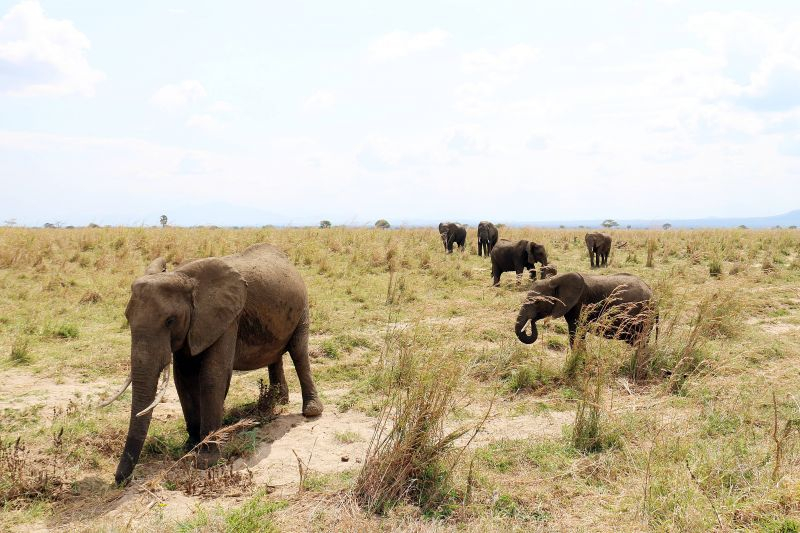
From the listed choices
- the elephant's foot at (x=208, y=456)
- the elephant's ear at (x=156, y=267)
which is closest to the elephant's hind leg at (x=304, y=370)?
the elephant's foot at (x=208, y=456)

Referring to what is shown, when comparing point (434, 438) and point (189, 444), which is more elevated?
point (434, 438)

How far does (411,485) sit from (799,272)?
16806 mm

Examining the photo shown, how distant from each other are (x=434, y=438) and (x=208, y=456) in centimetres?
199

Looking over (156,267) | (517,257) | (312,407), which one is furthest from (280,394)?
(517,257)

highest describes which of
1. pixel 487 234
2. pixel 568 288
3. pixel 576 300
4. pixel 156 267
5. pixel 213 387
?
pixel 487 234

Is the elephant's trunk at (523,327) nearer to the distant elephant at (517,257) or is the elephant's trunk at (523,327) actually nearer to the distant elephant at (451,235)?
the distant elephant at (517,257)

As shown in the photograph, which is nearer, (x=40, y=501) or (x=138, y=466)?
(x=40, y=501)

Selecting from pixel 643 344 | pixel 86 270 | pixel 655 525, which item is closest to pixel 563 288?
→ pixel 643 344

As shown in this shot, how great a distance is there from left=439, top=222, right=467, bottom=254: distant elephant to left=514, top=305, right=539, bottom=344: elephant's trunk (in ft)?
49.8

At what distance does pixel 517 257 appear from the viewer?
16.3 metres

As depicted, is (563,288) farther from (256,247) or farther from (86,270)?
(86,270)

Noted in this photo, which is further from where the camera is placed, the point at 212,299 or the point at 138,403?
the point at 212,299

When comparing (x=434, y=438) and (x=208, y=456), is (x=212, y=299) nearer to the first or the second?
(x=208, y=456)

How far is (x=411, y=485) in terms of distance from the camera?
4520mm
